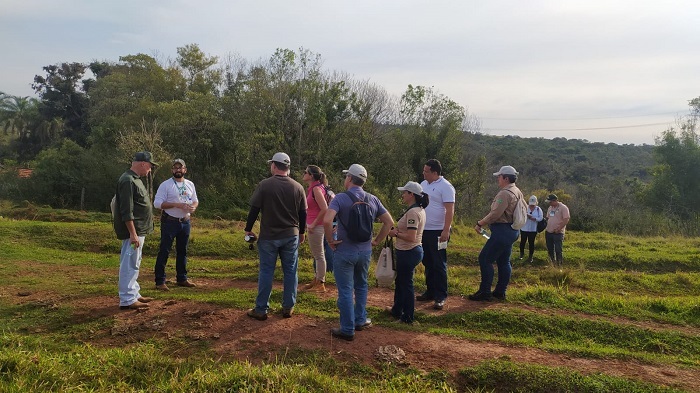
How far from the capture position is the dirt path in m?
4.84

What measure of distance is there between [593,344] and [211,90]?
32.1 m

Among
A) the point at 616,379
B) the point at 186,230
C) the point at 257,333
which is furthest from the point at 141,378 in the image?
the point at 616,379

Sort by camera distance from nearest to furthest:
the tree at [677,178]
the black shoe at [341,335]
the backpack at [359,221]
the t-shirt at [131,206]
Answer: the backpack at [359,221] → the black shoe at [341,335] → the t-shirt at [131,206] → the tree at [677,178]

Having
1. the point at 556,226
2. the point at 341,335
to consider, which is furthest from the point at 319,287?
the point at 556,226

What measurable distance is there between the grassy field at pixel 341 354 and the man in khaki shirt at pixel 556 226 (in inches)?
66.4

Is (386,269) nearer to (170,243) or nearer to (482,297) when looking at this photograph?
(482,297)

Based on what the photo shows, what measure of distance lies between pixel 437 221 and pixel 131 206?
3920 mm

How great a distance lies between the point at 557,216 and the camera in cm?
1122

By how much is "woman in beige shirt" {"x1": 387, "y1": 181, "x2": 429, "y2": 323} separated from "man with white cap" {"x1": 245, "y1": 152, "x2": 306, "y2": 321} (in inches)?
47.6

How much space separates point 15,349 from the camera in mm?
4637

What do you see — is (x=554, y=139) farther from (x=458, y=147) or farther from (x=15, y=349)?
(x=15, y=349)

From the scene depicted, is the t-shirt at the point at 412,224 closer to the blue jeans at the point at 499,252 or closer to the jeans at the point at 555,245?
the blue jeans at the point at 499,252

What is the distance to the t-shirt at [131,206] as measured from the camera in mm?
5727

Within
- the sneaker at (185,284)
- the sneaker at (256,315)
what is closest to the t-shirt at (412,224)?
the sneaker at (256,315)
